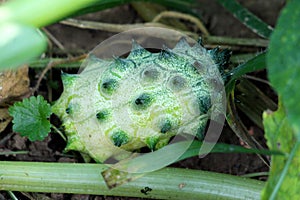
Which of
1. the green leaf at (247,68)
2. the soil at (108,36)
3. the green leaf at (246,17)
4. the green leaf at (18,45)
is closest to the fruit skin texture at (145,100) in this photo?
the green leaf at (247,68)

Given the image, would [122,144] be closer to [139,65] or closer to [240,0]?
[139,65]

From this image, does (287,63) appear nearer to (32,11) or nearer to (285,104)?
(285,104)

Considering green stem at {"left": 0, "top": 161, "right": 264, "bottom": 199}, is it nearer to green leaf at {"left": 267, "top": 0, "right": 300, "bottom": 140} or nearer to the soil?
the soil

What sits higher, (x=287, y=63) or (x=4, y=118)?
(x=287, y=63)

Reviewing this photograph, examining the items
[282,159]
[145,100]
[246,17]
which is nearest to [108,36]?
[246,17]

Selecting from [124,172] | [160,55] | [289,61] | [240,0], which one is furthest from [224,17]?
[289,61]

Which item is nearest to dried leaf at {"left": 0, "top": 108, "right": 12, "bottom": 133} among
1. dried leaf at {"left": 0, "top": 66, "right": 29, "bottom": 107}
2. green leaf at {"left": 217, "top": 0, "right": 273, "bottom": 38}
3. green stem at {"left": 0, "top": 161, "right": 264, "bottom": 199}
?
dried leaf at {"left": 0, "top": 66, "right": 29, "bottom": 107}
